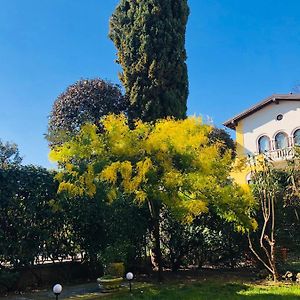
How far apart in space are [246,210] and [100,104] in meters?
12.6

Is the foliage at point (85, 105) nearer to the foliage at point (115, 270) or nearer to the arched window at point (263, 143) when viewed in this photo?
the foliage at point (115, 270)

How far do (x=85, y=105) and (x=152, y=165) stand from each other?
12593mm

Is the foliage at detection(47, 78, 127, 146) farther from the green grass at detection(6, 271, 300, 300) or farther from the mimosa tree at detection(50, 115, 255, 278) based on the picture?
the green grass at detection(6, 271, 300, 300)

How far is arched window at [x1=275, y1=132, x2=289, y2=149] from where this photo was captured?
2890cm

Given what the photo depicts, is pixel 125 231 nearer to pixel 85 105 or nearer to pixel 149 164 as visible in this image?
pixel 149 164

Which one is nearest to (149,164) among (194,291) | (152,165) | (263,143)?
(152,165)

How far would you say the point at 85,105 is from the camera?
21.5m

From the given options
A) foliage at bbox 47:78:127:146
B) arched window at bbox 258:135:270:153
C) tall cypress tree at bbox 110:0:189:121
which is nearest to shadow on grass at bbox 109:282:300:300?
tall cypress tree at bbox 110:0:189:121

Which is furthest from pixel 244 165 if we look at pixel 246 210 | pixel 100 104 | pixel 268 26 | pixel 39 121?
pixel 39 121

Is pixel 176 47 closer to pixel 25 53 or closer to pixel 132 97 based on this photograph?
pixel 132 97

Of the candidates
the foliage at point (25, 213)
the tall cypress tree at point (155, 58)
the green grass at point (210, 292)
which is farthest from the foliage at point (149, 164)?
the tall cypress tree at point (155, 58)

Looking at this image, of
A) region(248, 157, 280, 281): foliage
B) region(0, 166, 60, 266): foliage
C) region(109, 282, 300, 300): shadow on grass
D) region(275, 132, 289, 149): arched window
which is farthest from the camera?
region(275, 132, 289, 149): arched window

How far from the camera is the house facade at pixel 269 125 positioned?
1125 inches

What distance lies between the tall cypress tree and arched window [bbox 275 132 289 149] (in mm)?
11996
